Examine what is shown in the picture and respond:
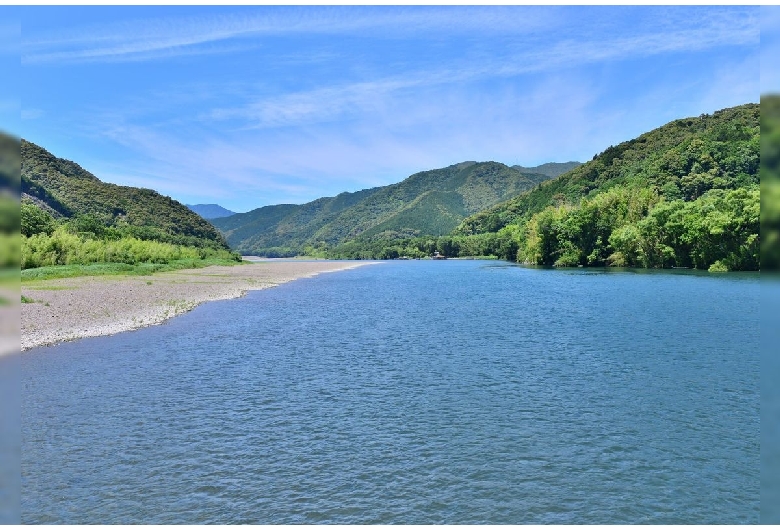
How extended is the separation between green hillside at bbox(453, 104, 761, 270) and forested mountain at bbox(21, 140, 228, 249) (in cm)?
9537

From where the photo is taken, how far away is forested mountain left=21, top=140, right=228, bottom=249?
131 m

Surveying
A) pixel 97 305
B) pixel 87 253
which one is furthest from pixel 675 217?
pixel 87 253

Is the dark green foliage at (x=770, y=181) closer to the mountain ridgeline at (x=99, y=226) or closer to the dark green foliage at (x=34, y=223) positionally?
the mountain ridgeline at (x=99, y=226)

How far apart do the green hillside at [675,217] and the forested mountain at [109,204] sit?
313ft

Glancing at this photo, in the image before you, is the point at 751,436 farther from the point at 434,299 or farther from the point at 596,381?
the point at 434,299

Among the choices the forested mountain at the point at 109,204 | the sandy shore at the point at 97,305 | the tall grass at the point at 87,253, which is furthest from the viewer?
the forested mountain at the point at 109,204

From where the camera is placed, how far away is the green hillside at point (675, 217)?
77562 mm

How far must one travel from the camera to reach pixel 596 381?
20.2 m

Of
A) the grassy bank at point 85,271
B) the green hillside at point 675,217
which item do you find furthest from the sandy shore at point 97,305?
the green hillside at point 675,217

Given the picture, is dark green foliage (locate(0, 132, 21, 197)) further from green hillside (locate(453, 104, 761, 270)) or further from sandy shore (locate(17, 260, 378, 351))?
green hillside (locate(453, 104, 761, 270))

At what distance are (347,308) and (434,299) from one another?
11.5 metres

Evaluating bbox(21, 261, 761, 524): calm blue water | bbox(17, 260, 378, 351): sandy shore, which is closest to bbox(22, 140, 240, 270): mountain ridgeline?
bbox(17, 260, 378, 351): sandy shore

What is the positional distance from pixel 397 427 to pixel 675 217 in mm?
86820

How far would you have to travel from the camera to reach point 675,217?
87.3 metres
